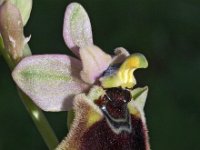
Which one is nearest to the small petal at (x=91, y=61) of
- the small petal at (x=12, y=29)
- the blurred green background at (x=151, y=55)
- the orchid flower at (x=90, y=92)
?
the orchid flower at (x=90, y=92)

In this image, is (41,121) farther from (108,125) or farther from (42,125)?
(108,125)

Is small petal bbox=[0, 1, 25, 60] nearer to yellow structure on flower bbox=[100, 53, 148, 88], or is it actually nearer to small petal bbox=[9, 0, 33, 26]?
small petal bbox=[9, 0, 33, 26]

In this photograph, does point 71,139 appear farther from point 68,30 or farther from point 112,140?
point 68,30

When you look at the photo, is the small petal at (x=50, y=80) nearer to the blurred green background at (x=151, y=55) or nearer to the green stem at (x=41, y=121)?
the green stem at (x=41, y=121)

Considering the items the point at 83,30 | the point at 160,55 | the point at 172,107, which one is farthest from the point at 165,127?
the point at 83,30

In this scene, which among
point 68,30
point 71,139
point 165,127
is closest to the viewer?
point 71,139
